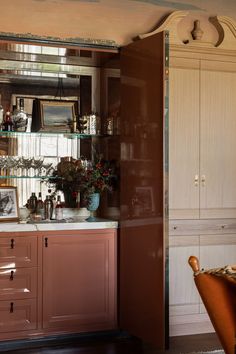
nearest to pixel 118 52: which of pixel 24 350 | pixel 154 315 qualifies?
pixel 154 315

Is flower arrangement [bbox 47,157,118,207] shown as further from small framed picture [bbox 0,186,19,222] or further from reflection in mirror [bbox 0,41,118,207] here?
small framed picture [bbox 0,186,19,222]

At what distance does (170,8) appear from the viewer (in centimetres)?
465

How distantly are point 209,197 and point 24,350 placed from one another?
6.29ft

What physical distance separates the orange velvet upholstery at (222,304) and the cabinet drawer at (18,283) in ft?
7.74

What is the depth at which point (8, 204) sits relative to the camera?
4531 mm

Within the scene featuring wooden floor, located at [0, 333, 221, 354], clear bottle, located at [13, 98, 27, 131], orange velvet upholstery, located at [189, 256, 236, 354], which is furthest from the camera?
clear bottle, located at [13, 98, 27, 131]

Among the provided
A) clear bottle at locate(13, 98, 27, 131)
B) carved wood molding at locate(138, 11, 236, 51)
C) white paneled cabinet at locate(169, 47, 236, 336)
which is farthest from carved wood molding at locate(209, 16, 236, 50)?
clear bottle at locate(13, 98, 27, 131)

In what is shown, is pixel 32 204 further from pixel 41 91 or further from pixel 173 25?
pixel 173 25

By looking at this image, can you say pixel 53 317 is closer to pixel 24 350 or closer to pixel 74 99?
pixel 24 350

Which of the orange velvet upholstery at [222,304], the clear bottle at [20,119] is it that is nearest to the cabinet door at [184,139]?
the clear bottle at [20,119]

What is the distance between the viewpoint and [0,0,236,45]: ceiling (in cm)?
420

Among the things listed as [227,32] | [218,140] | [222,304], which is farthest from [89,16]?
[222,304]

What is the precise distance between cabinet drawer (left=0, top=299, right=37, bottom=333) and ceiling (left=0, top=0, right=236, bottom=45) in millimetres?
2072

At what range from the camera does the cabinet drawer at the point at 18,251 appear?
4211mm
